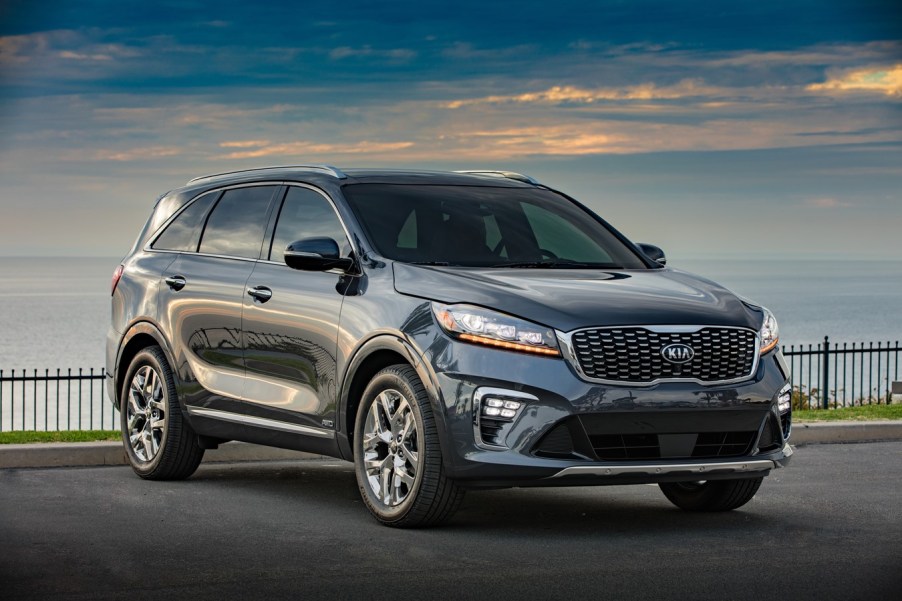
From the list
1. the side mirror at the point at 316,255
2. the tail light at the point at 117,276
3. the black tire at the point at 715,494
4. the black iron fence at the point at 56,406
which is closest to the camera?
the side mirror at the point at 316,255

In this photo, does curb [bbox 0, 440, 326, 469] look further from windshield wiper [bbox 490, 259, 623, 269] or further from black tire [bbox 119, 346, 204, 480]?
windshield wiper [bbox 490, 259, 623, 269]

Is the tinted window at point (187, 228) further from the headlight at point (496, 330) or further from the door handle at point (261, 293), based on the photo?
the headlight at point (496, 330)

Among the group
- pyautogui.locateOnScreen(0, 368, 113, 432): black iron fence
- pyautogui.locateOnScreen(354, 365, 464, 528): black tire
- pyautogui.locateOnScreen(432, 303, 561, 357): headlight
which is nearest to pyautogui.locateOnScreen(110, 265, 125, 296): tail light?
pyautogui.locateOnScreen(0, 368, 113, 432): black iron fence

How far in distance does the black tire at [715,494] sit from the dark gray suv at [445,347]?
0.04 ft

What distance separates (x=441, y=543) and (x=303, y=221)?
259 cm

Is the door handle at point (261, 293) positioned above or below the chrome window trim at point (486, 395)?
above

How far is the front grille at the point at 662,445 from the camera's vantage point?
7.68 metres

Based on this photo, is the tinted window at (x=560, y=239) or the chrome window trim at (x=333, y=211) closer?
the chrome window trim at (x=333, y=211)

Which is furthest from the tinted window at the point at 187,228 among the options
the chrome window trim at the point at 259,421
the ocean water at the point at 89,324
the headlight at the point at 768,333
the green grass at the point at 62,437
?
the ocean water at the point at 89,324

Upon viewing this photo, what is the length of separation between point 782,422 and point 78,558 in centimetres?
388

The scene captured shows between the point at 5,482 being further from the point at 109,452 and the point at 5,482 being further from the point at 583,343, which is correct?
the point at 583,343

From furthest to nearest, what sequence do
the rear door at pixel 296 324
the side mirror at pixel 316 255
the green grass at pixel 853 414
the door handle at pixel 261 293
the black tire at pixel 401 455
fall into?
the green grass at pixel 853 414, the door handle at pixel 261 293, the rear door at pixel 296 324, the side mirror at pixel 316 255, the black tire at pixel 401 455

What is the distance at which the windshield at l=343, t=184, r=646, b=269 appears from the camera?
877 centimetres

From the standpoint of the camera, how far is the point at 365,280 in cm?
845
